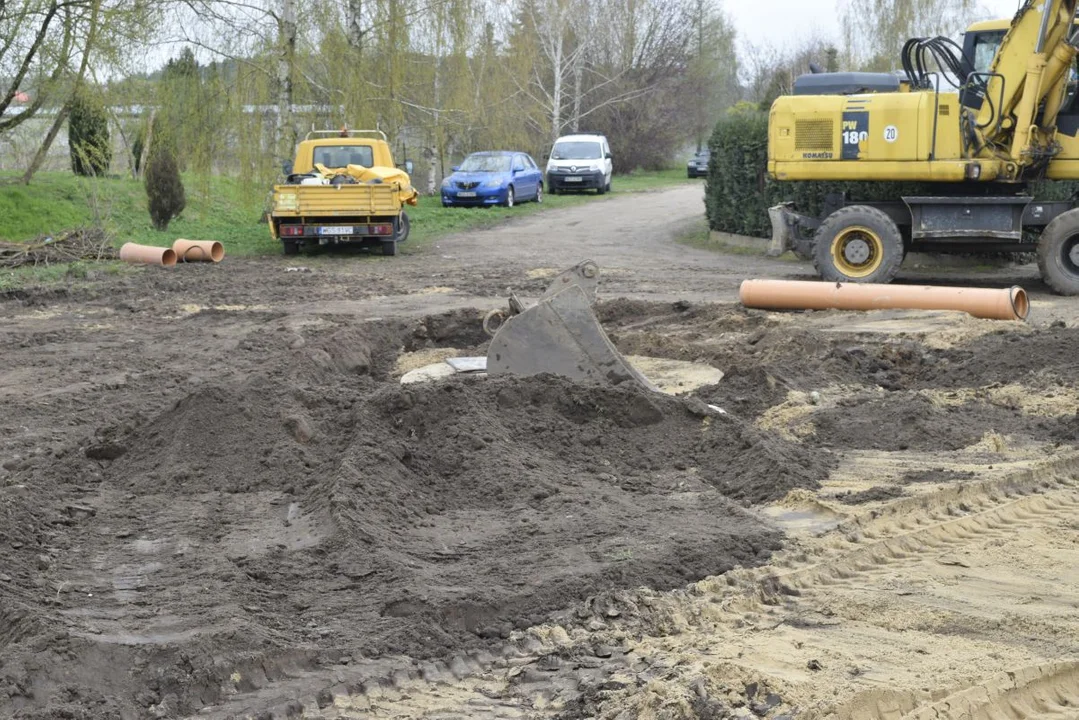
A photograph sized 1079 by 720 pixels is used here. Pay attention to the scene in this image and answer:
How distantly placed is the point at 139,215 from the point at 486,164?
10.4m

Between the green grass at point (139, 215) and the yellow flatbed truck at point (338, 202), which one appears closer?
the yellow flatbed truck at point (338, 202)

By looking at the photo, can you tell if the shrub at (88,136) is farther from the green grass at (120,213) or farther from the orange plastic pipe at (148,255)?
the orange plastic pipe at (148,255)

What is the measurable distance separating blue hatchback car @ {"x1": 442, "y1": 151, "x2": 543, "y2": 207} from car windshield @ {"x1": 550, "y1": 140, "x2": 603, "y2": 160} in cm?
508

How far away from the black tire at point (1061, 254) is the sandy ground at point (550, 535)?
3536 mm

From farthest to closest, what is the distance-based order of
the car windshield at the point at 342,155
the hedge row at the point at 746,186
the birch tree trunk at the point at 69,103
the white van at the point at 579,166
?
the white van at the point at 579,166
the car windshield at the point at 342,155
the birch tree trunk at the point at 69,103
the hedge row at the point at 746,186

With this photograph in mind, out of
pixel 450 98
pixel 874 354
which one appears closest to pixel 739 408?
pixel 874 354

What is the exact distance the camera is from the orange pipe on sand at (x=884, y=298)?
12.9 m

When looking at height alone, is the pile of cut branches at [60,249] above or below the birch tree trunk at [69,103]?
below

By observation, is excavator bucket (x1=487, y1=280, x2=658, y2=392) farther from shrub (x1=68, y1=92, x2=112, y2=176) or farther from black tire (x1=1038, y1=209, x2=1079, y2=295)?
shrub (x1=68, y1=92, x2=112, y2=176)

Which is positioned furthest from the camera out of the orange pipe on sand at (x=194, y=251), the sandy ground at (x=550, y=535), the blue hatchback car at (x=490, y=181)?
the blue hatchback car at (x=490, y=181)

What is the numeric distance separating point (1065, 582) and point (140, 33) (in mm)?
21574

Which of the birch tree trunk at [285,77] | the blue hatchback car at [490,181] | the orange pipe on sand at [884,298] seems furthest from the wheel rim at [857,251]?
the blue hatchback car at [490,181]

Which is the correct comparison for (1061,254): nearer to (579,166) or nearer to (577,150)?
(579,166)

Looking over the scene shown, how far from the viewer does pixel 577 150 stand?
39.9 meters
